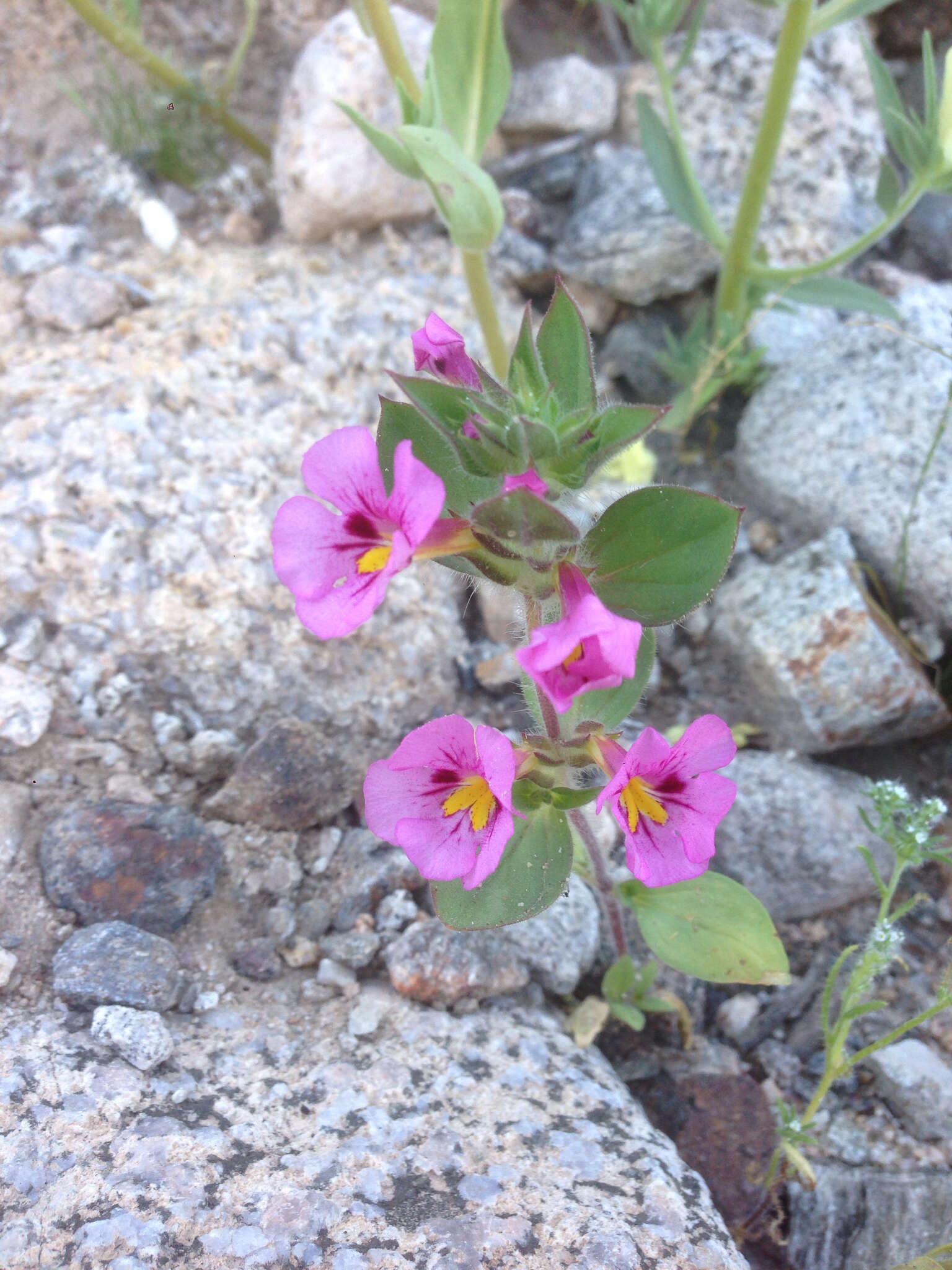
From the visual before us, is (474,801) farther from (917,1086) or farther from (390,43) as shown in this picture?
(390,43)

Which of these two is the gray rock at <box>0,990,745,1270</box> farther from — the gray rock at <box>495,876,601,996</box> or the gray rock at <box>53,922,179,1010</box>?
the gray rock at <box>495,876,601,996</box>

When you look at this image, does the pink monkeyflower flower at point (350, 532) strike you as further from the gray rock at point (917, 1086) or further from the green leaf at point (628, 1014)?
the gray rock at point (917, 1086)

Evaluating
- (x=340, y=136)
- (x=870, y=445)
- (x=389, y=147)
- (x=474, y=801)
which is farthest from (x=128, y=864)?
(x=340, y=136)

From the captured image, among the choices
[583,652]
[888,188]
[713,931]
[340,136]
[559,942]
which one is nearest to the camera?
[583,652]

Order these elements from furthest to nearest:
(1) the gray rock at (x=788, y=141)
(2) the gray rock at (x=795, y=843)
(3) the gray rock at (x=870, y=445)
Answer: (1) the gray rock at (x=788, y=141), (3) the gray rock at (x=870, y=445), (2) the gray rock at (x=795, y=843)

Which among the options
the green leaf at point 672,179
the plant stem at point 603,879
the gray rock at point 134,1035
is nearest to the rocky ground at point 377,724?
the gray rock at point 134,1035

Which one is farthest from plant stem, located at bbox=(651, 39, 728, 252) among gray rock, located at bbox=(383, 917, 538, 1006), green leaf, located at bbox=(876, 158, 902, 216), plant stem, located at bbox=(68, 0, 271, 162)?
gray rock, located at bbox=(383, 917, 538, 1006)
